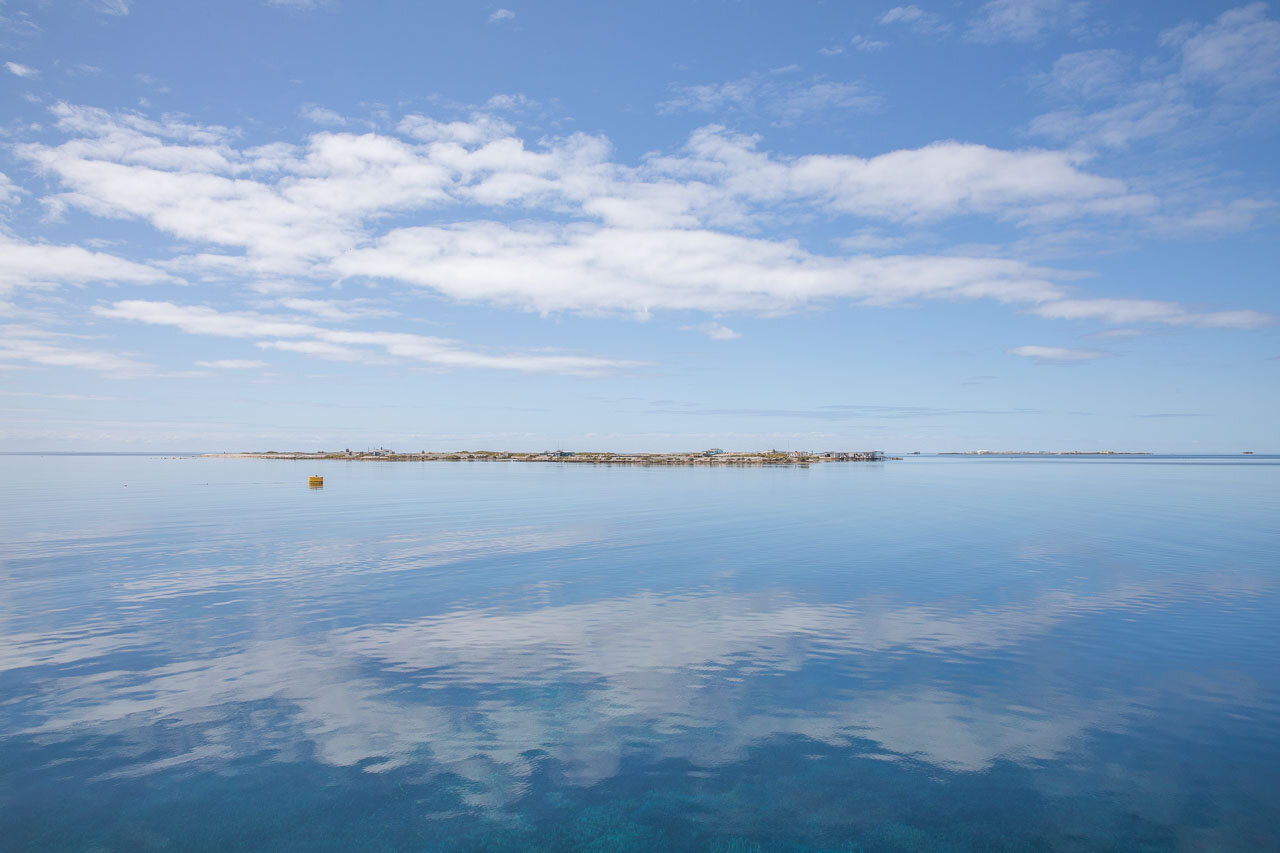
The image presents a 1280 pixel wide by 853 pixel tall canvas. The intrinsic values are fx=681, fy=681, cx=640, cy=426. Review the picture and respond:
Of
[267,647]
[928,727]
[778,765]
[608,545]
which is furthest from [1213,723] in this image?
[608,545]

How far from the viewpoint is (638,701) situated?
50.7 feet

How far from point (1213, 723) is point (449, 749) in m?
15.8

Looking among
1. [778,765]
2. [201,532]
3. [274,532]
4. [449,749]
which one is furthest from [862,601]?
[201,532]

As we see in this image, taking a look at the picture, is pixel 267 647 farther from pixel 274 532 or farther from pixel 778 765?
Result: pixel 274 532

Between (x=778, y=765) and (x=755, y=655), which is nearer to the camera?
(x=778, y=765)

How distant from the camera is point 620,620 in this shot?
22375 millimetres

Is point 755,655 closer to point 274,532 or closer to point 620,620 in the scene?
point 620,620

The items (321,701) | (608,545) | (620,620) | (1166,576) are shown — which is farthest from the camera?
(608,545)

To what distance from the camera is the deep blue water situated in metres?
10.8

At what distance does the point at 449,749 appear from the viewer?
13.1 metres

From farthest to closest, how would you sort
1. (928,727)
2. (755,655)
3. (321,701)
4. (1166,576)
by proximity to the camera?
(1166,576), (755,655), (321,701), (928,727)

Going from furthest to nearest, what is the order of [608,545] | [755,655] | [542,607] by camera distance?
[608,545]
[542,607]
[755,655]

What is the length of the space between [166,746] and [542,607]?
1241cm

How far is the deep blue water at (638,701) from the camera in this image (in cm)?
1080
